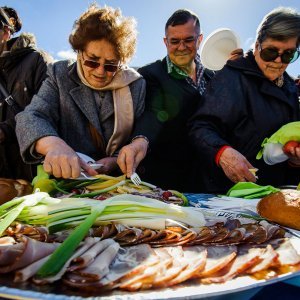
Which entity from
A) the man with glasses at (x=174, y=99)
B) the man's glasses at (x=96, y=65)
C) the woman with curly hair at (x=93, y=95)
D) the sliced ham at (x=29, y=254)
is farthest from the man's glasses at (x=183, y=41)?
the sliced ham at (x=29, y=254)

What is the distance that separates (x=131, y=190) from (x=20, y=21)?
7.52ft

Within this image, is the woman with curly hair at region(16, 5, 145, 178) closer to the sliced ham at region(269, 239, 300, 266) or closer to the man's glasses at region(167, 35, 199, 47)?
the man's glasses at region(167, 35, 199, 47)

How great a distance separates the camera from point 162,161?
3027 mm

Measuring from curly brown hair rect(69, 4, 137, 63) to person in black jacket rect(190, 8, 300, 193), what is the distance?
75 cm

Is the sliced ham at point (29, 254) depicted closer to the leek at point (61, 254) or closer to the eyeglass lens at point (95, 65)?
the leek at point (61, 254)

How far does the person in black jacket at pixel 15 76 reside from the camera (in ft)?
10.2

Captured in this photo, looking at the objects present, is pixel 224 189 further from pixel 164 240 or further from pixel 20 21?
pixel 20 21

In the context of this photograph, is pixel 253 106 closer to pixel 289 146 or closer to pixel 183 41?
pixel 289 146

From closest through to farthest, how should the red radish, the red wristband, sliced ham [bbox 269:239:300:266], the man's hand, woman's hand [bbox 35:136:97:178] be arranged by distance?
sliced ham [bbox 269:239:300:266] → woman's hand [bbox 35:136:97:178] → the man's hand → the red radish → the red wristband

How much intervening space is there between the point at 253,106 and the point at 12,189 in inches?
66.9

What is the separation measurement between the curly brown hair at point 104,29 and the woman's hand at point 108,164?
67 centimetres

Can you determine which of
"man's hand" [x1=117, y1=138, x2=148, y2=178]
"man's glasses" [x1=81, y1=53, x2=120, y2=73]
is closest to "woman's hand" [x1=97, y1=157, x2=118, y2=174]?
"man's hand" [x1=117, y1=138, x2=148, y2=178]

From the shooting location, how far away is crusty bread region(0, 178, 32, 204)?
6.43ft

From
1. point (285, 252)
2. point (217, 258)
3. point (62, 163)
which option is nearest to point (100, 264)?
point (217, 258)
